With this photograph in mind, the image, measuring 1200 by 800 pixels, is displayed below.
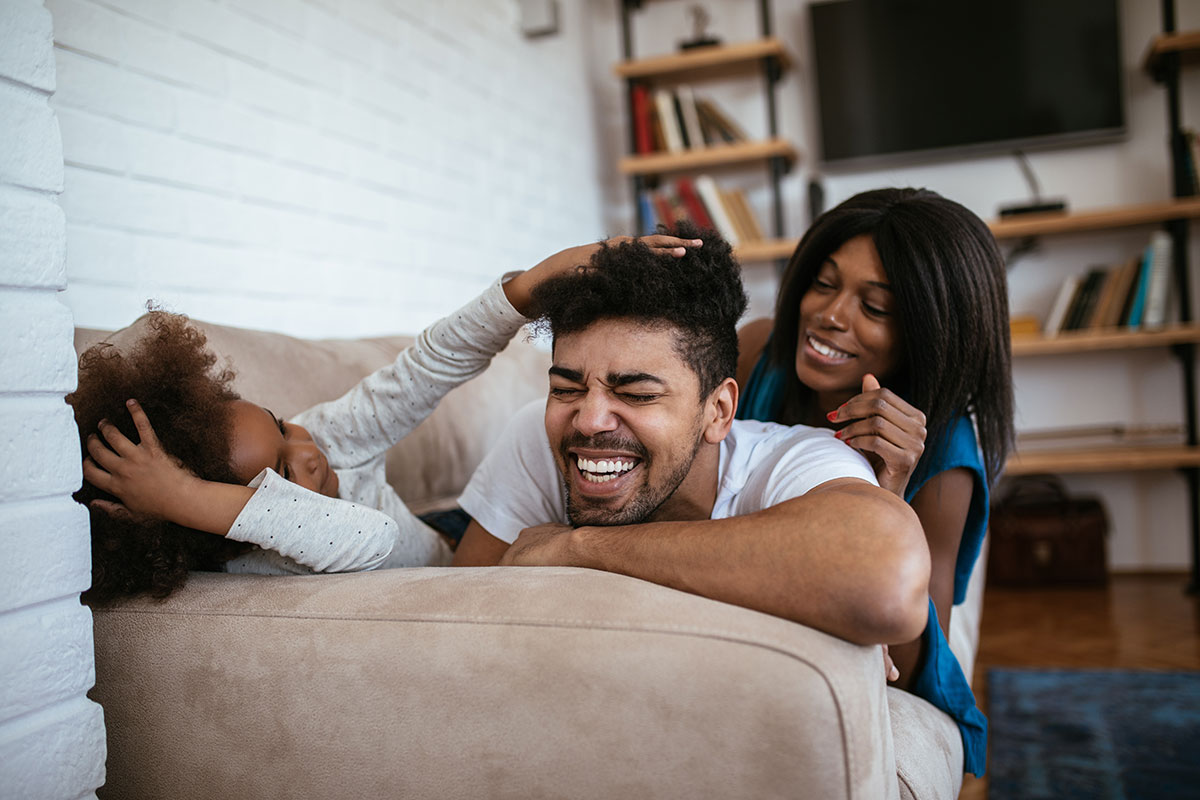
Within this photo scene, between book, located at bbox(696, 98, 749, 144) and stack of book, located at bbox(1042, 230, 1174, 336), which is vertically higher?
book, located at bbox(696, 98, 749, 144)

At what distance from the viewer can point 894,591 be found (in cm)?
84

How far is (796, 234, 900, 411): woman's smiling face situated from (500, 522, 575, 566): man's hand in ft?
2.13

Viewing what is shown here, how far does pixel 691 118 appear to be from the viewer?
154 inches

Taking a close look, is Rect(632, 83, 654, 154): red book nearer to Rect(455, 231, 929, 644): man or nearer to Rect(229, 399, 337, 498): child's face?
Rect(455, 231, 929, 644): man

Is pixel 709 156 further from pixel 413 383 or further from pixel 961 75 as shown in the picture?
pixel 413 383

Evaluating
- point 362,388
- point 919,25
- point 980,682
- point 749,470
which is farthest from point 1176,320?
point 362,388

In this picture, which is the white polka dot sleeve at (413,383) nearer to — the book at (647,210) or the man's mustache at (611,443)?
the man's mustache at (611,443)

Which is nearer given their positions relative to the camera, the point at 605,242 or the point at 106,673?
the point at 106,673

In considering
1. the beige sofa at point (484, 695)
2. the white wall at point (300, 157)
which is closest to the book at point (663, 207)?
the white wall at point (300, 157)

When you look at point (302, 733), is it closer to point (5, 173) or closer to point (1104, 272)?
point (5, 173)

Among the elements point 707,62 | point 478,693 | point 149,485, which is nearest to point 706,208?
point 707,62

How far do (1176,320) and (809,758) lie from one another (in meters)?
3.56

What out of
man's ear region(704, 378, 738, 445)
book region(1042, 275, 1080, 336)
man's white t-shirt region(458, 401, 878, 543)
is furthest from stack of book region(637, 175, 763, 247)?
man's ear region(704, 378, 738, 445)

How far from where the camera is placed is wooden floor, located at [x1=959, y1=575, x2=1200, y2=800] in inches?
111
